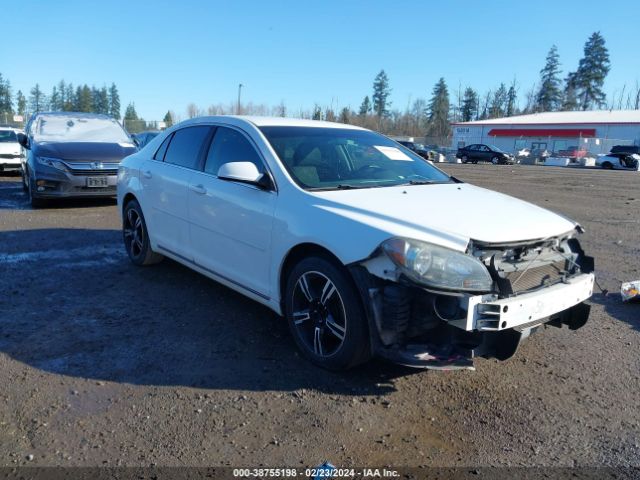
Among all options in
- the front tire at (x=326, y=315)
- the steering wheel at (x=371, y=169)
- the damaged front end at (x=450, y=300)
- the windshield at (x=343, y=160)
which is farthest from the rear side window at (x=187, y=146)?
the damaged front end at (x=450, y=300)

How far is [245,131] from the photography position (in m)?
4.36

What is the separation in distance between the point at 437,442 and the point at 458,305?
2.44ft

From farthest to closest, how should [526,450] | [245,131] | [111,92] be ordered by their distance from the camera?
1. [111,92]
2. [245,131]
3. [526,450]

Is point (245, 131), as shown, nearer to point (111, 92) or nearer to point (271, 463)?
point (271, 463)

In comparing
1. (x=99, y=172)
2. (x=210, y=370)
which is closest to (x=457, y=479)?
(x=210, y=370)

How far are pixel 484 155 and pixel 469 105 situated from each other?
70155 millimetres

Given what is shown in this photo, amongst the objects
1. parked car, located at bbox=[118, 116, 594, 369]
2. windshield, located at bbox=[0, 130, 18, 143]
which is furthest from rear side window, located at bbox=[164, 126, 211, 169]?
windshield, located at bbox=[0, 130, 18, 143]

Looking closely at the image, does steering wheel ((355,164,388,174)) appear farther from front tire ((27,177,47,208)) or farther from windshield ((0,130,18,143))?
windshield ((0,130,18,143))

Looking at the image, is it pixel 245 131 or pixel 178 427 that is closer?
pixel 178 427

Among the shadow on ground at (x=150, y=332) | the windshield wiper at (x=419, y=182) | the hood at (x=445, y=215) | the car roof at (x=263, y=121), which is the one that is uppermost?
the car roof at (x=263, y=121)

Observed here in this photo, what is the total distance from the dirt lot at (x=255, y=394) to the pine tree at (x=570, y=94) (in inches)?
3895

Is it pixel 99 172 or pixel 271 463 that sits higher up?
pixel 99 172

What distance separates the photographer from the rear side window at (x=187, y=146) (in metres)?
4.86

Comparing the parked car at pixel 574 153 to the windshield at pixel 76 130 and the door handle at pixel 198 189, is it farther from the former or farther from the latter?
the door handle at pixel 198 189
